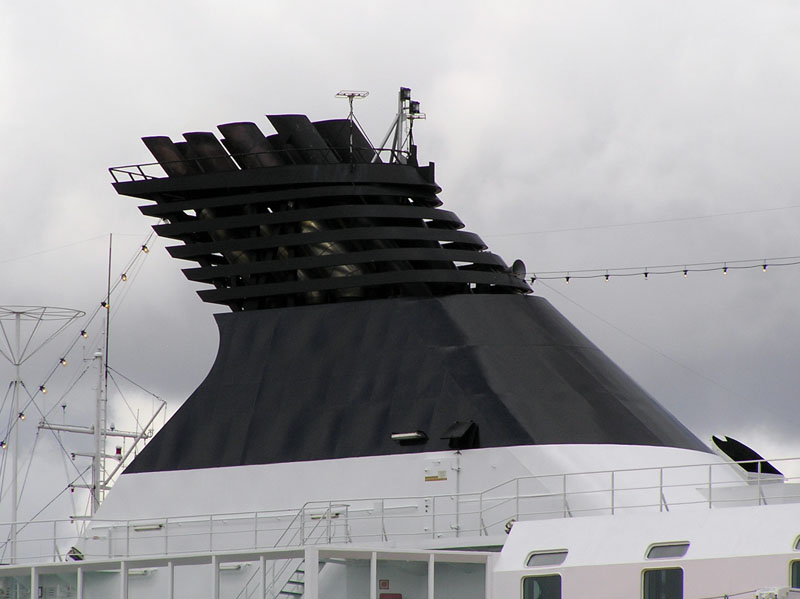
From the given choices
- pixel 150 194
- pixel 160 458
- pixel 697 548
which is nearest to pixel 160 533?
pixel 160 458

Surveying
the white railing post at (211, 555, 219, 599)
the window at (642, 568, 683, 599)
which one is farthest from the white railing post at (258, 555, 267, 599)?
the window at (642, 568, 683, 599)

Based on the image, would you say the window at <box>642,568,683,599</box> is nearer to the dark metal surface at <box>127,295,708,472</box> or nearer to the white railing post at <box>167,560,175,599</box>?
the dark metal surface at <box>127,295,708,472</box>

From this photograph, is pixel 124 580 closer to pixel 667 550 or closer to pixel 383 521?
pixel 383 521

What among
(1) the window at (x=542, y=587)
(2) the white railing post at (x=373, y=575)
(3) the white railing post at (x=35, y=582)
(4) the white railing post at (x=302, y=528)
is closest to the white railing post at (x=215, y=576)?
(4) the white railing post at (x=302, y=528)

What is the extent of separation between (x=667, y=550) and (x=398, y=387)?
21.0ft

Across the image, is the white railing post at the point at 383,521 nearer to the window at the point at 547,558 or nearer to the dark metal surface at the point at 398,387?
the dark metal surface at the point at 398,387

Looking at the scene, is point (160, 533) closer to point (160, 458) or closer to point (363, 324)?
point (160, 458)

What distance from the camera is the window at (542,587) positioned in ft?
68.0

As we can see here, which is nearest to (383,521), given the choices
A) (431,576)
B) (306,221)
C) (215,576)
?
(431,576)

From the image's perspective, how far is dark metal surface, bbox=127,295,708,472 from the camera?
2392 centimetres

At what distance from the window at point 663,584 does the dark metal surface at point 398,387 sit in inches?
150

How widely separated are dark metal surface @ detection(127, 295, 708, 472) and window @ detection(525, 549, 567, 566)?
2568mm

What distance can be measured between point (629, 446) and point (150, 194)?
34.5ft

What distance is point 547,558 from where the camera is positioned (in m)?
21.0
